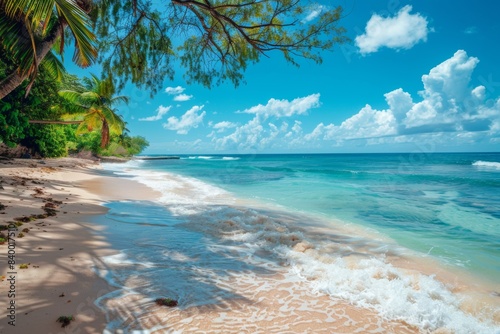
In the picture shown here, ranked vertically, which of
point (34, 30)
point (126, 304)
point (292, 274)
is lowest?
point (292, 274)

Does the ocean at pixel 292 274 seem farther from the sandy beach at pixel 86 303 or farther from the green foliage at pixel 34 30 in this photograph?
the green foliage at pixel 34 30

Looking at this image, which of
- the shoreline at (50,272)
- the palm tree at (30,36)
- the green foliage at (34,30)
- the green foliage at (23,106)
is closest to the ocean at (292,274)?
the shoreline at (50,272)

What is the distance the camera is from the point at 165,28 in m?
7.44

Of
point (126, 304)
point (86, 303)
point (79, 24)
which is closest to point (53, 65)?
point (79, 24)

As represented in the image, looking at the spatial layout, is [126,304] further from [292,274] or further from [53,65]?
[53,65]

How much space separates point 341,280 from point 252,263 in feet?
5.11

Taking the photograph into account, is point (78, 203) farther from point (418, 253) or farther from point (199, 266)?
point (418, 253)

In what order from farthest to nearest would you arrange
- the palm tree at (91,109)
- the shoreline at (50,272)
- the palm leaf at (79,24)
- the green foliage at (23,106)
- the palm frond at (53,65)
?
the palm tree at (91,109), the palm frond at (53,65), the green foliage at (23,106), the palm leaf at (79,24), the shoreline at (50,272)

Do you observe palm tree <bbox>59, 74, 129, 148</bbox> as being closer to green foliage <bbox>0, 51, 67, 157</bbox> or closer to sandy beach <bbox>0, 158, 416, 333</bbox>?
green foliage <bbox>0, 51, 67, 157</bbox>

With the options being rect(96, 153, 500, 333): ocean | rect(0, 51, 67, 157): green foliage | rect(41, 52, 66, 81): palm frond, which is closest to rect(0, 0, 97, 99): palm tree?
rect(96, 153, 500, 333): ocean

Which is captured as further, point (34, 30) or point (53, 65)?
point (53, 65)

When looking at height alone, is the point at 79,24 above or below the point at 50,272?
above

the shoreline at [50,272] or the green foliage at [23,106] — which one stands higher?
the green foliage at [23,106]

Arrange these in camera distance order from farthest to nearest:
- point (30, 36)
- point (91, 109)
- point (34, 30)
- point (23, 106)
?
point (91, 109) < point (23, 106) < point (34, 30) < point (30, 36)
